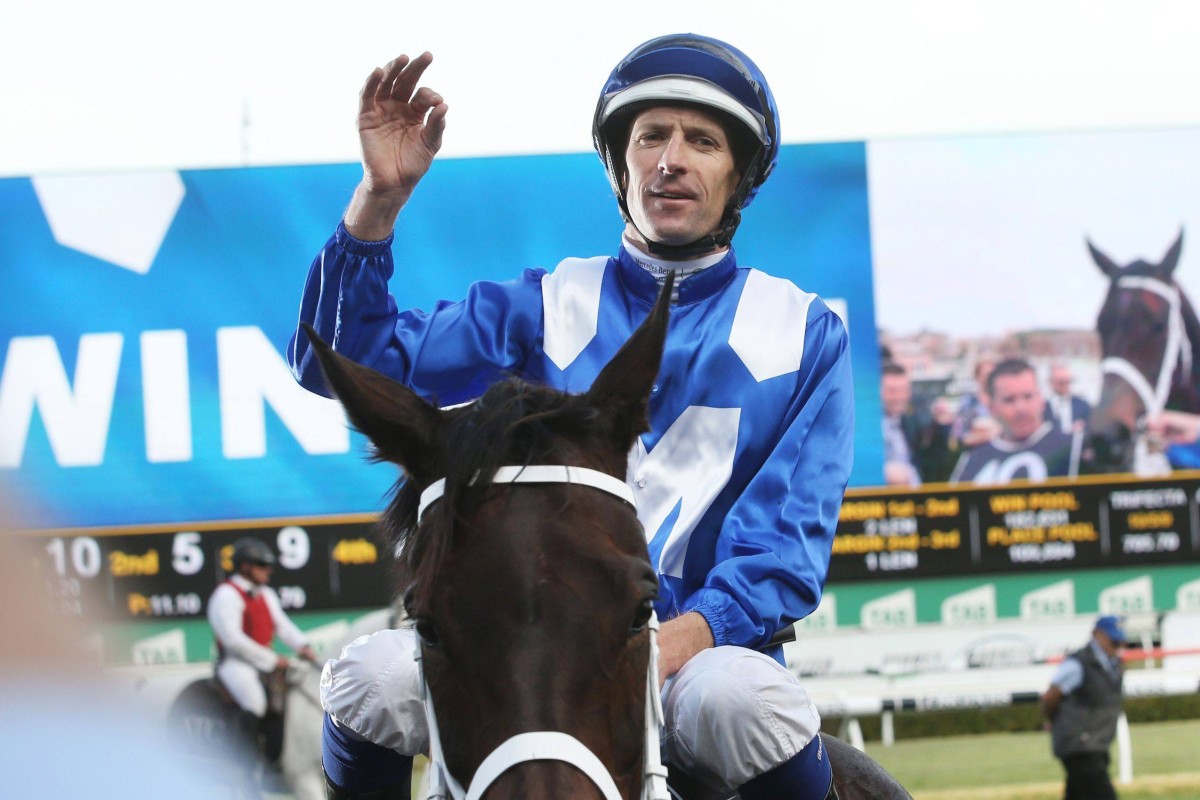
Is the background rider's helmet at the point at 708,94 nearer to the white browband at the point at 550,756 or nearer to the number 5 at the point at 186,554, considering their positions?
the white browband at the point at 550,756

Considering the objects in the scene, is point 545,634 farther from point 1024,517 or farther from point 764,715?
point 1024,517

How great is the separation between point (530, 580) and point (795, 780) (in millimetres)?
533

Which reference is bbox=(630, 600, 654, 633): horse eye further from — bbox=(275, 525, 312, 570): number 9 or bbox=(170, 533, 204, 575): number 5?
bbox=(170, 533, 204, 575): number 5

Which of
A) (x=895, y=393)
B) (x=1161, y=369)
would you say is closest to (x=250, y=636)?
(x=895, y=393)

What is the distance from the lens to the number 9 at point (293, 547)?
9.00 meters

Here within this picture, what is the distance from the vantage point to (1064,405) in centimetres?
943

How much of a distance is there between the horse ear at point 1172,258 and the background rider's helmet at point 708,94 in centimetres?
817

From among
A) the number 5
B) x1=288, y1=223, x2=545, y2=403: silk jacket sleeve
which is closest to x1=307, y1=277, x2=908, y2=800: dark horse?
x1=288, y1=223, x2=545, y2=403: silk jacket sleeve

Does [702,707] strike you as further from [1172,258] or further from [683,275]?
[1172,258]

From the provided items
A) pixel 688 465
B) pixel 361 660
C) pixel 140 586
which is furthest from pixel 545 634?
pixel 140 586

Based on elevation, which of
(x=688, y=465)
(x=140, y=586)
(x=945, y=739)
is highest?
(x=688, y=465)

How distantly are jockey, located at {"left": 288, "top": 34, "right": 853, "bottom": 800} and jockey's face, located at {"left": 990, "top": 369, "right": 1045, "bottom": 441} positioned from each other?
296 inches

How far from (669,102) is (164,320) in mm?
7799

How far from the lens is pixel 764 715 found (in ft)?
5.40
